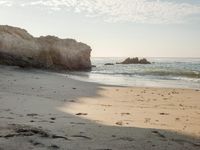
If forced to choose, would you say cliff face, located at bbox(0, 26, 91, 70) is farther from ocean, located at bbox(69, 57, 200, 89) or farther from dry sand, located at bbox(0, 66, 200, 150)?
dry sand, located at bbox(0, 66, 200, 150)

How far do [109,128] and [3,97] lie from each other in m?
4.43

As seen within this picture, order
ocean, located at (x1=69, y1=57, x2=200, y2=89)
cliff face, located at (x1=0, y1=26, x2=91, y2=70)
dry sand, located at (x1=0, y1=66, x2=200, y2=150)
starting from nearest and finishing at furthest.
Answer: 1. dry sand, located at (x1=0, y1=66, x2=200, y2=150)
2. ocean, located at (x1=69, y1=57, x2=200, y2=89)
3. cliff face, located at (x1=0, y1=26, x2=91, y2=70)

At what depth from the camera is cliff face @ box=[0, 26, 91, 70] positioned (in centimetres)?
3209

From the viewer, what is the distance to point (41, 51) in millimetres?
36656

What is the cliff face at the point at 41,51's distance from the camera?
32.1 m

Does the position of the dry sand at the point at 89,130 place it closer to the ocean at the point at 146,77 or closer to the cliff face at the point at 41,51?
the ocean at the point at 146,77

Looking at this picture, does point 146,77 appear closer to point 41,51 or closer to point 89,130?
point 41,51

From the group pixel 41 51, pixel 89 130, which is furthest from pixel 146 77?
pixel 89 130

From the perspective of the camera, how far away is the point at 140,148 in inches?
197

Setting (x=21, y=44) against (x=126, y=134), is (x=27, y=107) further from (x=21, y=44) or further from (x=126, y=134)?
(x=21, y=44)

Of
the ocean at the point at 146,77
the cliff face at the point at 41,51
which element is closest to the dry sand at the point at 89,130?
the ocean at the point at 146,77

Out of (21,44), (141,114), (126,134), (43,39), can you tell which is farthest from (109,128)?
(43,39)

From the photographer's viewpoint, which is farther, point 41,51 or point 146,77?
point 41,51

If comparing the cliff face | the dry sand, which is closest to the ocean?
the cliff face
